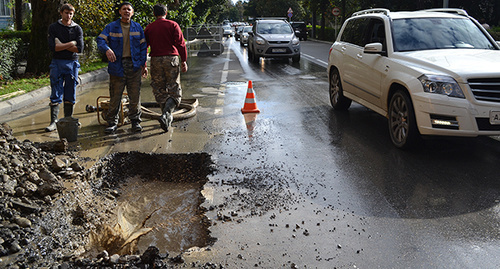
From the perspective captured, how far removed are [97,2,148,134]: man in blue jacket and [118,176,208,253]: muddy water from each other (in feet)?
7.81

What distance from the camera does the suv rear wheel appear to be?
977 centimetres

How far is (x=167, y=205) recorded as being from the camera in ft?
17.3

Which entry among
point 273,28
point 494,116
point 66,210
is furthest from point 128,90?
point 273,28

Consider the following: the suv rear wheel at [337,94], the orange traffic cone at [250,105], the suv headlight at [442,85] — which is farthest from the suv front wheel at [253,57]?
the suv headlight at [442,85]

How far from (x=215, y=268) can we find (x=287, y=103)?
7558 millimetres

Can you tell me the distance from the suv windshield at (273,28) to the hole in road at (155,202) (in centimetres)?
1698

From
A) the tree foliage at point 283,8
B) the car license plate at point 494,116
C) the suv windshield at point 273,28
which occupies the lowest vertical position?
the car license plate at point 494,116

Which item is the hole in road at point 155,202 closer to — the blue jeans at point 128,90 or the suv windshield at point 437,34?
the blue jeans at point 128,90

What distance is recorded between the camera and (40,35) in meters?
14.8

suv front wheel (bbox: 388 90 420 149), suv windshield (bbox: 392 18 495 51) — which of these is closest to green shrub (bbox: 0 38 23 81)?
suv windshield (bbox: 392 18 495 51)

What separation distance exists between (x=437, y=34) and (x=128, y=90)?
4911 millimetres

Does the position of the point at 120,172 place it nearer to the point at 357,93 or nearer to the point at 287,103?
the point at 357,93

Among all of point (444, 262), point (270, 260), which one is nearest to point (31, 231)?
point (270, 260)

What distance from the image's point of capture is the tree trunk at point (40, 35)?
48.1 feet
